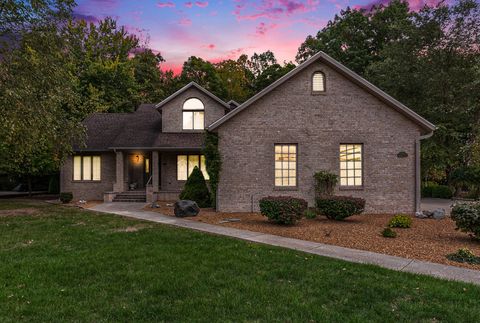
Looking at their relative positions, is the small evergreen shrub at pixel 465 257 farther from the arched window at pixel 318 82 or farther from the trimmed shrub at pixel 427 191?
the trimmed shrub at pixel 427 191

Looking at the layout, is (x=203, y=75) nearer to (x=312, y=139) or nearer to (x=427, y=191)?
(x=427, y=191)

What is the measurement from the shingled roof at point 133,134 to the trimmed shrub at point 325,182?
8.41 m

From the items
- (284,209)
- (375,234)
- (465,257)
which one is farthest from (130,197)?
(465,257)

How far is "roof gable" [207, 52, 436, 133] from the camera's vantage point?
572 inches

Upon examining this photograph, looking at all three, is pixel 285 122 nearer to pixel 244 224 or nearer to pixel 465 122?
pixel 244 224

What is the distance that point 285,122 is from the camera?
595 inches

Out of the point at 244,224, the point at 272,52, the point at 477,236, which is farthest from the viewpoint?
the point at 272,52

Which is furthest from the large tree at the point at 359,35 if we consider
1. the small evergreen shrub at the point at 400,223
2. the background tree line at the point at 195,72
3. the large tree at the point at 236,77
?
the small evergreen shrub at the point at 400,223

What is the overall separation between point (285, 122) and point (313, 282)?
33.3 ft

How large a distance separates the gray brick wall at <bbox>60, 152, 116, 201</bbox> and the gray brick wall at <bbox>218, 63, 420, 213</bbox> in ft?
34.0

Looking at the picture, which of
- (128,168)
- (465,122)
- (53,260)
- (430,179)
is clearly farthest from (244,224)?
(430,179)

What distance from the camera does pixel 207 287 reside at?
5.49 m

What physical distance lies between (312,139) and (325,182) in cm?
205

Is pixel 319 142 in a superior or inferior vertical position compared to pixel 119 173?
superior
